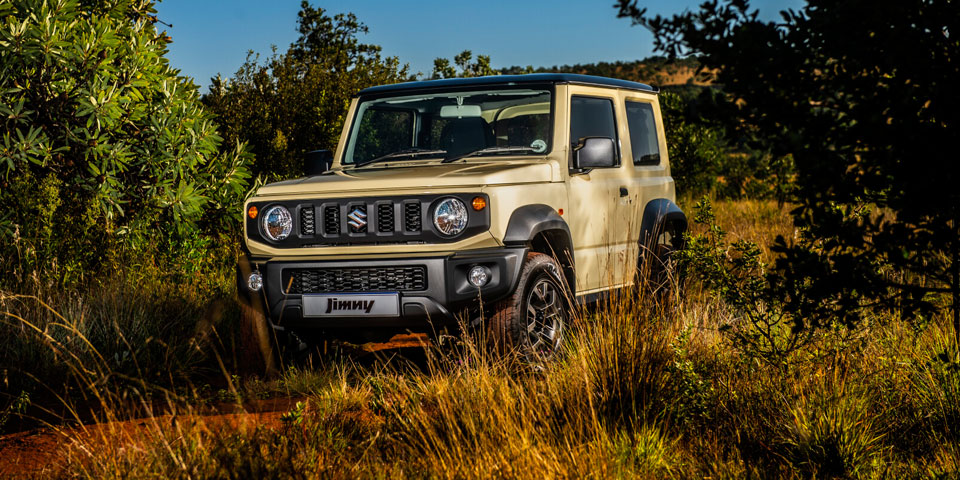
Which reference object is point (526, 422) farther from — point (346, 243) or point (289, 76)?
point (289, 76)

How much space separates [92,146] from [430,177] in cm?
406

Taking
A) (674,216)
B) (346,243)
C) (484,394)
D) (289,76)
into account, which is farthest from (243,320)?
(289,76)

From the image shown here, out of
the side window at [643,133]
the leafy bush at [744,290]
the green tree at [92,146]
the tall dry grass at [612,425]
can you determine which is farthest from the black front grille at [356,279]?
the green tree at [92,146]

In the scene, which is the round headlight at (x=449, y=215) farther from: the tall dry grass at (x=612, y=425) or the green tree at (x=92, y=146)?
the green tree at (x=92, y=146)

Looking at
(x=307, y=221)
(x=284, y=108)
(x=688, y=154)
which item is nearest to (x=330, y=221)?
(x=307, y=221)

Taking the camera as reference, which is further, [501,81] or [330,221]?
[501,81]

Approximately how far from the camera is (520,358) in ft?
17.1

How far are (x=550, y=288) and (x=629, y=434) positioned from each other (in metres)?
1.65

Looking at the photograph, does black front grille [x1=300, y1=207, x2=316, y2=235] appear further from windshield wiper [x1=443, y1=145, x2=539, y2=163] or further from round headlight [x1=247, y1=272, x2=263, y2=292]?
windshield wiper [x1=443, y1=145, x2=539, y2=163]

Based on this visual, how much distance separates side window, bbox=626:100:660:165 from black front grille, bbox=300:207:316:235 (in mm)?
2663

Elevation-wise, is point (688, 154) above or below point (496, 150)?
below

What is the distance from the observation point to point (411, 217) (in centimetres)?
512

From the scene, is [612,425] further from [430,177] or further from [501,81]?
[501,81]

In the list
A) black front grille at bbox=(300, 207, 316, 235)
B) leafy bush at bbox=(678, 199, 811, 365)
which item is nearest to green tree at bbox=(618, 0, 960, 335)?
leafy bush at bbox=(678, 199, 811, 365)
